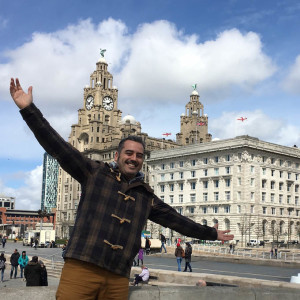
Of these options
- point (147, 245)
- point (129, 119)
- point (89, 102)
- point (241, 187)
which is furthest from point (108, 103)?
point (147, 245)

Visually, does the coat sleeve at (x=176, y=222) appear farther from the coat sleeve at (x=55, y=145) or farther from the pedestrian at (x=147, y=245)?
the pedestrian at (x=147, y=245)

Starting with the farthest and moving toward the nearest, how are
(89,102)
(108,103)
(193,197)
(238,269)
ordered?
1. (89,102)
2. (108,103)
3. (193,197)
4. (238,269)

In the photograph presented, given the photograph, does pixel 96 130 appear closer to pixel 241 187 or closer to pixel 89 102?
pixel 89 102

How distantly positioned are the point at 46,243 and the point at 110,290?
6521 centimetres

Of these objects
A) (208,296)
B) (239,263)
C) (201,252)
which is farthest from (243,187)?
(208,296)

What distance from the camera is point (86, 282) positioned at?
11.3 feet

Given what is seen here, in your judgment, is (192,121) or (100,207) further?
(192,121)

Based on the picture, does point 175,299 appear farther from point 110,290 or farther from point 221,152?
point 221,152

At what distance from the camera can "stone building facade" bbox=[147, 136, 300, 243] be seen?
7506cm

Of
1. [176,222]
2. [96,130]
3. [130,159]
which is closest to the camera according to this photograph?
[130,159]

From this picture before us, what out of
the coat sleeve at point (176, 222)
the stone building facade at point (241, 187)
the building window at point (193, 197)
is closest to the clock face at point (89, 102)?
the stone building facade at point (241, 187)

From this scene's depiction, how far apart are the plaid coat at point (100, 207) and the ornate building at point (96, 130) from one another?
350ft

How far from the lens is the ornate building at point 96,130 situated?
114 m

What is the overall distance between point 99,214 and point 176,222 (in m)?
1.01
